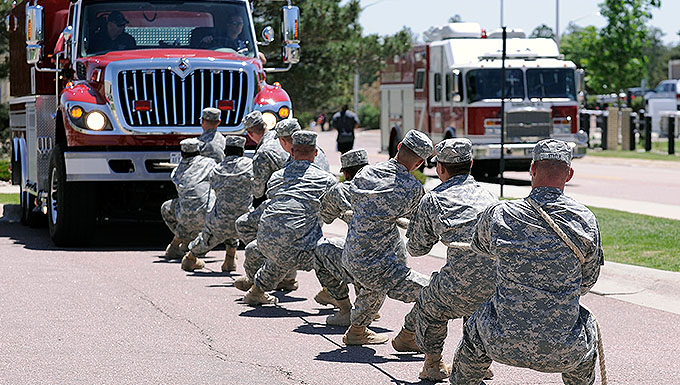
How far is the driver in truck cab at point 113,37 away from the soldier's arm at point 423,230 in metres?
8.46

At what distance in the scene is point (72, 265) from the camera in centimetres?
1279

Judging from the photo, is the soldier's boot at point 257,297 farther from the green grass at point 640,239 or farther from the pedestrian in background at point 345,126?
the pedestrian in background at point 345,126

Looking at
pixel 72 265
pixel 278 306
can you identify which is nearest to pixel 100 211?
pixel 72 265

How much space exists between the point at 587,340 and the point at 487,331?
49 cm

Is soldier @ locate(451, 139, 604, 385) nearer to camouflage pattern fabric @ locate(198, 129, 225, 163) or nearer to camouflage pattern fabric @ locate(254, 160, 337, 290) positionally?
camouflage pattern fabric @ locate(254, 160, 337, 290)

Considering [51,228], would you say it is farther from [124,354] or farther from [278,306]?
[124,354]

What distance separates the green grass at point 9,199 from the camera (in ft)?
70.0

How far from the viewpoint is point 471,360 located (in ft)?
20.0

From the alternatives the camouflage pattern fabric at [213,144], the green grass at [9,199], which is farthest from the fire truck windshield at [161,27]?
the green grass at [9,199]

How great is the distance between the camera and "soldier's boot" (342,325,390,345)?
8.33m

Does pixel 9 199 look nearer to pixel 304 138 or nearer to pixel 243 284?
pixel 243 284

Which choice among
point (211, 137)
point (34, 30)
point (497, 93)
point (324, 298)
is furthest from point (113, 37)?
point (497, 93)

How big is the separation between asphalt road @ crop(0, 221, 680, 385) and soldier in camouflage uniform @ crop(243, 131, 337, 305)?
0.45 metres

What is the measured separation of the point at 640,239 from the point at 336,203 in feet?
21.5
